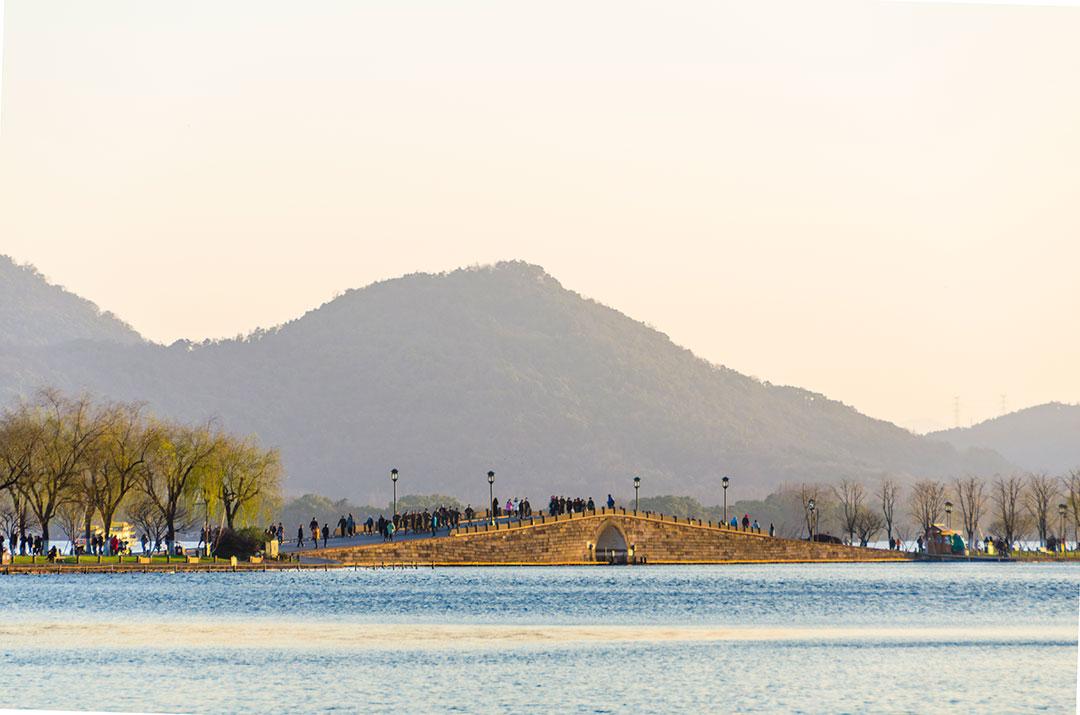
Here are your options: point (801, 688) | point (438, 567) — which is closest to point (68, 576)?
point (438, 567)

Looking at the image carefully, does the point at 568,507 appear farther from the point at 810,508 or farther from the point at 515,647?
the point at 515,647

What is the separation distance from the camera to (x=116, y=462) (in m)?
90.1

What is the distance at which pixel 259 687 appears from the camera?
46.4m

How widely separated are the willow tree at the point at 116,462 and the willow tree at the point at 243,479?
5337 mm

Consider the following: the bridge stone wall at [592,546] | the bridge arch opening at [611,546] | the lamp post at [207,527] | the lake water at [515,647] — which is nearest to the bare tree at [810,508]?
the bridge stone wall at [592,546]

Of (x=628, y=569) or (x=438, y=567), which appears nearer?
(x=438, y=567)

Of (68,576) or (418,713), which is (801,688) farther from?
(68,576)

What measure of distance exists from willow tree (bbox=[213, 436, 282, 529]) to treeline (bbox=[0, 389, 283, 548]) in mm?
54

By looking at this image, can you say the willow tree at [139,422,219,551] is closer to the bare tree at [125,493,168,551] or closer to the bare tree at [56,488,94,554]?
the bare tree at [56,488,94,554]

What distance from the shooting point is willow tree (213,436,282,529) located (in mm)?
100375

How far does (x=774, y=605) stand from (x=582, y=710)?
123ft

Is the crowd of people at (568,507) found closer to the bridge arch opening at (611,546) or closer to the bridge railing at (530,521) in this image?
the bridge railing at (530,521)

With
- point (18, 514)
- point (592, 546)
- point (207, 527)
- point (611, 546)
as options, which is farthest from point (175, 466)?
point (611, 546)

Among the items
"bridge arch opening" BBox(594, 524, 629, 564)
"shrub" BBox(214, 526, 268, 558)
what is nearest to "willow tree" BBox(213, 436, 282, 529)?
"shrub" BBox(214, 526, 268, 558)
